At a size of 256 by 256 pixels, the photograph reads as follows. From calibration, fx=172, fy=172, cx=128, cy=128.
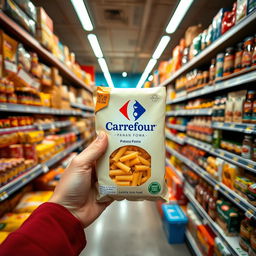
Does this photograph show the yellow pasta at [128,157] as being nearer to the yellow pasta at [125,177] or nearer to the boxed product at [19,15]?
the yellow pasta at [125,177]

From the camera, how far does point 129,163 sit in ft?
2.67

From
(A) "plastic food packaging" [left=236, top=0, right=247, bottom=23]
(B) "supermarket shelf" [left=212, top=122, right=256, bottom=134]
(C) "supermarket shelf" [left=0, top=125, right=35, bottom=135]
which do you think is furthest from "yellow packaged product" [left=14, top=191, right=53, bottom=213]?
(A) "plastic food packaging" [left=236, top=0, right=247, bottom=23]

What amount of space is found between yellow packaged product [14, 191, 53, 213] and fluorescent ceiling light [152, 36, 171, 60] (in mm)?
4016

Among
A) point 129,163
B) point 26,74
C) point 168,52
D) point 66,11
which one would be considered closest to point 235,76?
point 129,163

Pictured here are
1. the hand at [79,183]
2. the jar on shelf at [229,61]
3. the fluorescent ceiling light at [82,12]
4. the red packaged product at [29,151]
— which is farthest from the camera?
the fluorescent ceiling light at [82,12]

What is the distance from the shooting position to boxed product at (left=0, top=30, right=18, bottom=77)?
4.23ft

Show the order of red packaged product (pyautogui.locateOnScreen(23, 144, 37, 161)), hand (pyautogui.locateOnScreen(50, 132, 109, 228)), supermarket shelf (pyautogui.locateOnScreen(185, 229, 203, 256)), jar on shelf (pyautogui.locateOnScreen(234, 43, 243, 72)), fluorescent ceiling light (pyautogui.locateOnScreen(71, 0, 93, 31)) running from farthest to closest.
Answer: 1. fluorescent ceiling light (pyautogui.locateOnScreen(71, 0, 93, 31))
2. supermarket shelf (pyautogui.locateOnScreen(185, 229, 203, 256))
3. red packaged product (pyautogui.locateOnScreen(23, 144, 37, 161))
4. jar on shelf (pyautogui.locateOnScreen(234, 43, 243, 72))
5. hand (pyautogui.locateOnScreen(50, 132, 109, 228))

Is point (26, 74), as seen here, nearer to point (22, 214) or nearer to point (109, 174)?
point (22, 214)

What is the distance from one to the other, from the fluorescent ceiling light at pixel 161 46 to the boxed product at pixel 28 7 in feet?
10.2

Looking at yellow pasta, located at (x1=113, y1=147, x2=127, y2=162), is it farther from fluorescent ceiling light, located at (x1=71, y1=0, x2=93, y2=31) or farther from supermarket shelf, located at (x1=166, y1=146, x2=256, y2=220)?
fluorescent ceiling light, located at (x1=71, y1=0, x2=93, y2=31)

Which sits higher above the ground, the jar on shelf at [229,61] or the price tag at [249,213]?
the jar on shelf at [229,61]

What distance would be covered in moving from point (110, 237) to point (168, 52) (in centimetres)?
512

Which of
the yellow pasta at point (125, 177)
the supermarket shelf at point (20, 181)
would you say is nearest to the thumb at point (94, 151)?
the yellow pasta at point (125, 177)

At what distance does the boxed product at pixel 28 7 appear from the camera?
57.2 inches
